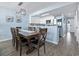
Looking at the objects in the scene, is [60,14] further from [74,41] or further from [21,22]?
[21,22]

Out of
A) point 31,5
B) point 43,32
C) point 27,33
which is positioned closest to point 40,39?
point 43,32

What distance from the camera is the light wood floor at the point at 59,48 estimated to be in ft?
6.91

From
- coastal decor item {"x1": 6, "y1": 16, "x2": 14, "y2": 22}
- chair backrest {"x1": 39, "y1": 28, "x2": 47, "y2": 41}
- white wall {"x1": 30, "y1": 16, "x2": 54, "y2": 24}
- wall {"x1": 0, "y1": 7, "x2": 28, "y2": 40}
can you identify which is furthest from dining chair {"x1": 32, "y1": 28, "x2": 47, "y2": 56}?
coastal decor item {"x1": 6, "y1": 16, "x2": 14, "y2": 22}

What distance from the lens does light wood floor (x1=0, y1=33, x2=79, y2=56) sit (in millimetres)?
2105

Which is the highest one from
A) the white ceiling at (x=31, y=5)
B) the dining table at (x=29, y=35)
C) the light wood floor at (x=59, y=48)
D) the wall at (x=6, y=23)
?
the white ceiling at (x=31, y=5)

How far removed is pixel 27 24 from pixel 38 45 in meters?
0.47

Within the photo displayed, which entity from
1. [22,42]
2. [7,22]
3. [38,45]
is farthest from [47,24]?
[7,22]

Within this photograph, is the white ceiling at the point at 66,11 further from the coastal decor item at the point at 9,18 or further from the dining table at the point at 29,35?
the coastal decor item at the point at 9,18

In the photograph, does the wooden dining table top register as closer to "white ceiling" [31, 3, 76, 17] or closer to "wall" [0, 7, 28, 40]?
"wall" [0, 7, 28, 40]

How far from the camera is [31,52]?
2145mm

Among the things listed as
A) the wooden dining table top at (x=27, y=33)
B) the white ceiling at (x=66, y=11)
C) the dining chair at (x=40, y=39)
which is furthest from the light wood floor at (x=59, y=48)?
the white ceiling at (x=66, y=11)

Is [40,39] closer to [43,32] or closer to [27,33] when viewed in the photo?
[43,32]

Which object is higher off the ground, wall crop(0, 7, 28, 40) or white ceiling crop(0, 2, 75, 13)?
white ceiling crop(0, 2, 75, 13)

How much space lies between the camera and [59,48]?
84.4 inches
